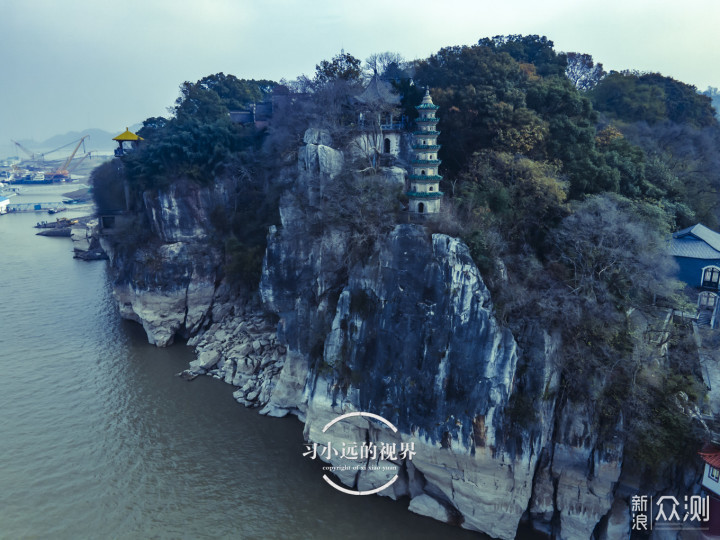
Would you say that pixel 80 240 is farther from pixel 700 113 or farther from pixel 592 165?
pixel 700 113

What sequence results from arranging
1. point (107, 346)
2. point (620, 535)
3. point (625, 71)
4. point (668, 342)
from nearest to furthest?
point (620, 535)
point (668, 342)
point (107, 346)
point (625, 71)

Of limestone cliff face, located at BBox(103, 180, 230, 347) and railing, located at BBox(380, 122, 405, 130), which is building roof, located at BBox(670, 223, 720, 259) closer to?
railing, located at BBox(380, 122, 405, 130)

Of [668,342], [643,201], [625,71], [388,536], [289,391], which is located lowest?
[388,536]

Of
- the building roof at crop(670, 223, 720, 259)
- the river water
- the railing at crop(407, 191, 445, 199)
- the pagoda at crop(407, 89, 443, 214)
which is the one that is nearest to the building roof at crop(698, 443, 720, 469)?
the river water

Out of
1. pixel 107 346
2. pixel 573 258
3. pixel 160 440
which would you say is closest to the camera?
pixel 573 258

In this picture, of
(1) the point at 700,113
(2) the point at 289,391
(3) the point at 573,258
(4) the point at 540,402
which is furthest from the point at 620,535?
(1) the point at 700,113

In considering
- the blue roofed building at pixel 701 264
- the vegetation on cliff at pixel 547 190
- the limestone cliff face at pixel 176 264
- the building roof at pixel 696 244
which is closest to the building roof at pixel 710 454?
the vegetation on cliff at pixel 547 190

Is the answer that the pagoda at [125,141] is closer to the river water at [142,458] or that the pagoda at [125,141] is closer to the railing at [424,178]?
the river water at [142,458]
